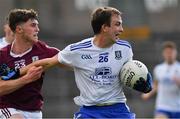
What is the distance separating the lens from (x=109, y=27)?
8211 millimetres

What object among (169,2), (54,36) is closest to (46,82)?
(54,36)

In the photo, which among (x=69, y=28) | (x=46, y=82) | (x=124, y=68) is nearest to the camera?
(x=124, y=68)

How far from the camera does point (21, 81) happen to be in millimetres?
8398

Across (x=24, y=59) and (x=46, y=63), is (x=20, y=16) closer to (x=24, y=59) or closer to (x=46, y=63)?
(x=24, y=59)

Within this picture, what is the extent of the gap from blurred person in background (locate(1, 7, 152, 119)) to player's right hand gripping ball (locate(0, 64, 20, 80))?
595mm

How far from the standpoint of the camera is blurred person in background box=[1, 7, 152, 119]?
8.17 metres

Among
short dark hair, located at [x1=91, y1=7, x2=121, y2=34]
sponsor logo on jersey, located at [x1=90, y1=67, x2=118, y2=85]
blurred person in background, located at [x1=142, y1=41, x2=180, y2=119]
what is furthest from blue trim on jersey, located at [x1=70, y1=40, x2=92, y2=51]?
blurred person in background, located at [x1=142, y1=41, x2=180, y2=119]

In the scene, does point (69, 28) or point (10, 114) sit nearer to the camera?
point (10, 114)

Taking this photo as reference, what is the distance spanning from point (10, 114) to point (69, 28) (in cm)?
1457

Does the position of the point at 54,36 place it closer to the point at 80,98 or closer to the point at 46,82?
the point at 46,82

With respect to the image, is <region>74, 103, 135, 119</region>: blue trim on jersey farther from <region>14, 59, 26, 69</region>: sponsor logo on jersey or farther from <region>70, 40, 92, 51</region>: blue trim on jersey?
<region>14, 59, 26, 69</region>: sponsor logo on jersey

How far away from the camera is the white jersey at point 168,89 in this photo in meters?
15.1

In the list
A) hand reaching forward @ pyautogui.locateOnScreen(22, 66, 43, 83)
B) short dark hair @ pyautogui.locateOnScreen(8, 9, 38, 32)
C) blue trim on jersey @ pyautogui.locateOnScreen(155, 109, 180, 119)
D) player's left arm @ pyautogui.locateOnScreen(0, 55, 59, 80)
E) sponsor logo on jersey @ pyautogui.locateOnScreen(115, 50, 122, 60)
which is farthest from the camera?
blue trim on jersey @ pyautogui.locateOnScreen(155, 109, 180, 119)

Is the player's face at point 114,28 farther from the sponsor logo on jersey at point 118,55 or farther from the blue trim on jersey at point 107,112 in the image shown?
the blue trim on jersey at point 107,112
